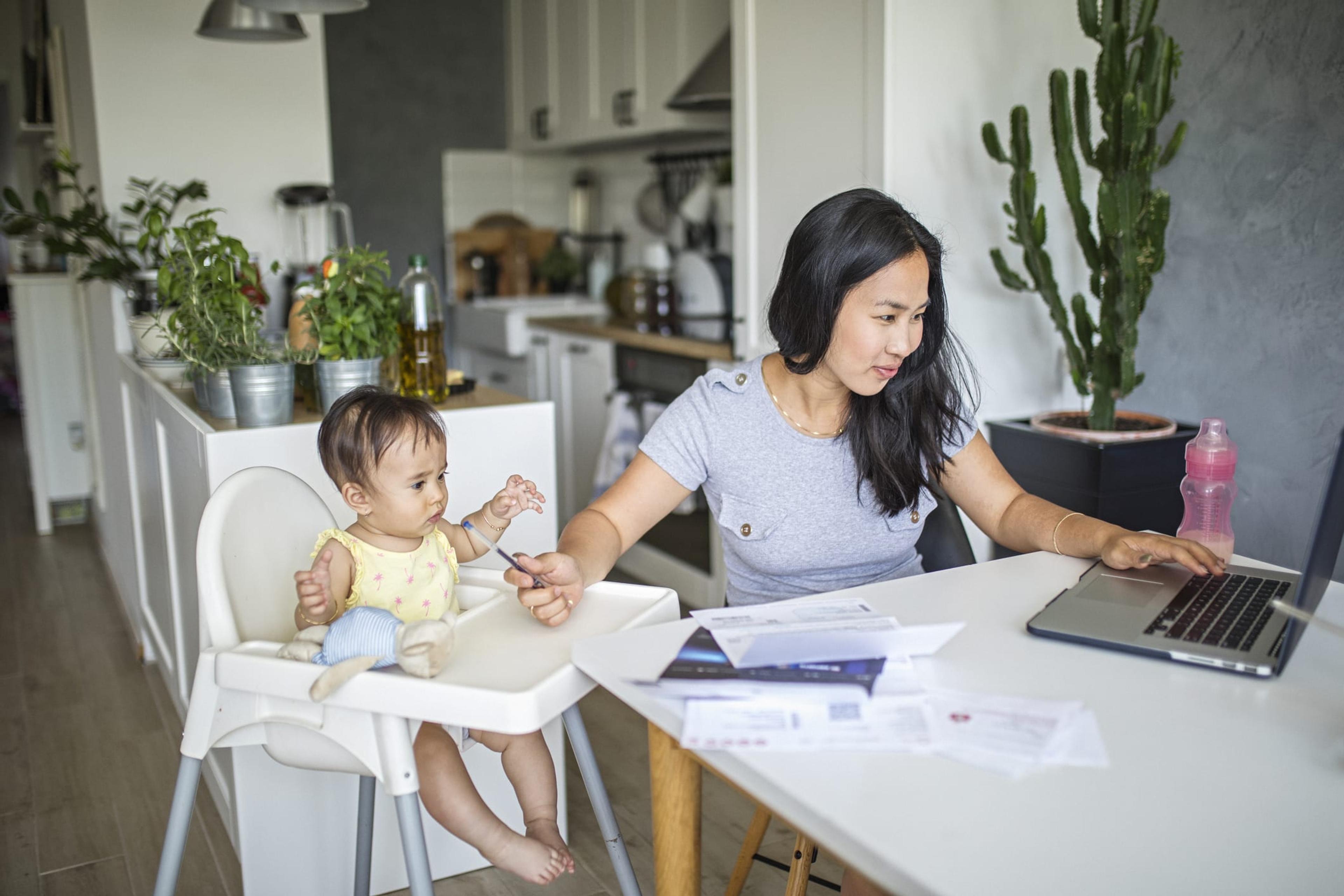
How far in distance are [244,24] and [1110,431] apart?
2212 millimetres

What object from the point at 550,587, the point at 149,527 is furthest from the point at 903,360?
the point at 149,527

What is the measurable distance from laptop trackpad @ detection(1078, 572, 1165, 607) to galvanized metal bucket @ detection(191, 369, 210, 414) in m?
1.46

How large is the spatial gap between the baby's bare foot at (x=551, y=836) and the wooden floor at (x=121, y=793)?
1.81ft

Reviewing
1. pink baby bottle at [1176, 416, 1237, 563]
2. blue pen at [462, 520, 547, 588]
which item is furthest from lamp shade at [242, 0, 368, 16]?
pink baby bottle at [1176, 416, 1237, 563]

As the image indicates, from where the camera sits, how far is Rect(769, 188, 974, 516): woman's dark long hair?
1460 mm

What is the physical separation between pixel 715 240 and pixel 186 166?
1.77 meters

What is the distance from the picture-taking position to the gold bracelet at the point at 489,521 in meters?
1.46

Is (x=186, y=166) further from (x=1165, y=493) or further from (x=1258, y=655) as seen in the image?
(x=1258, y=655)

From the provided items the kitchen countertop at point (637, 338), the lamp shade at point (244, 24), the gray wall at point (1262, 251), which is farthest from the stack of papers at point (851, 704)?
the lamp shade at point (244, 24)

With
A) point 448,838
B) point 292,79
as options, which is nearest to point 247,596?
point 448,838

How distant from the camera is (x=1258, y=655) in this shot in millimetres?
1080

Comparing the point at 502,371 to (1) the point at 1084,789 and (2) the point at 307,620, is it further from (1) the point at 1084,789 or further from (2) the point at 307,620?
(1) the point at 1084,789

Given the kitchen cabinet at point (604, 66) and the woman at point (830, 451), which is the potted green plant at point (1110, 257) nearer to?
the woman at point (830, 451)

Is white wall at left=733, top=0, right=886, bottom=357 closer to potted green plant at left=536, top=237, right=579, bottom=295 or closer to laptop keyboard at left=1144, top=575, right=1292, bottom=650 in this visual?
laptop keyboard at left=1144, top=575, right=1292, bottom=650
